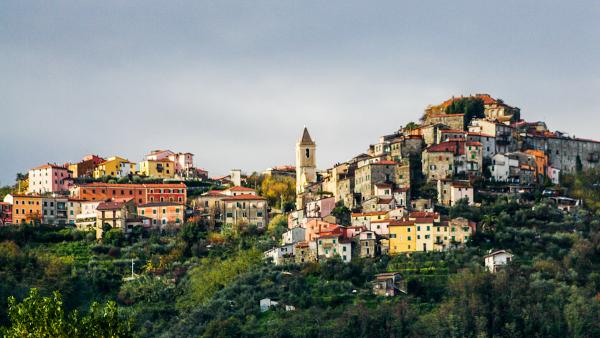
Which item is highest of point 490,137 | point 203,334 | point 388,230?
point 490,137

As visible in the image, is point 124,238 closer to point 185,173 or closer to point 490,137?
point 185,173

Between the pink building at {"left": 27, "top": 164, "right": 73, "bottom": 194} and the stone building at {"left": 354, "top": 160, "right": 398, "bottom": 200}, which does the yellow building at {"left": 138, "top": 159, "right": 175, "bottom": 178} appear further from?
the stone building at {"left": 354, "top": 160, "right": 398, "bottom": 200}

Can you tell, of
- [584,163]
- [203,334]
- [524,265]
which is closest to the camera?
[203,334]

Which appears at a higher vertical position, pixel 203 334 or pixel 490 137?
pixel 490 137

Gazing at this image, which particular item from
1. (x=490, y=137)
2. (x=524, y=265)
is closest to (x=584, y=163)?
(x=490, y=137)

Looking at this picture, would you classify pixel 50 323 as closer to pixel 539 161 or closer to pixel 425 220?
pixel 425 220

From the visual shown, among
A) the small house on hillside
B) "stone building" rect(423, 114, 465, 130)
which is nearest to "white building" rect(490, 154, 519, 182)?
"stone building" rect(423, 114, 465, 130)
